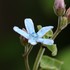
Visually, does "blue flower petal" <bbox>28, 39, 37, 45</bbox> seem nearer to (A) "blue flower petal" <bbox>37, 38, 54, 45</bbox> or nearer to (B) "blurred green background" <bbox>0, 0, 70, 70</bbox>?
(A) "blue flower petal" <bbox>37, 38, 54, 45</bbox>

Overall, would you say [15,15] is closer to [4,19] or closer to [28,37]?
[4,19]

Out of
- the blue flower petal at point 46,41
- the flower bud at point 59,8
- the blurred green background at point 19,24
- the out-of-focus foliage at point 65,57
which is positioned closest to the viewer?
the blue flower petal at point 46,41

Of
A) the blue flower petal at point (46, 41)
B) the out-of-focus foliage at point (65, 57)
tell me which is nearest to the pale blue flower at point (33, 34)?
the blue flower petal at point (46, 41)

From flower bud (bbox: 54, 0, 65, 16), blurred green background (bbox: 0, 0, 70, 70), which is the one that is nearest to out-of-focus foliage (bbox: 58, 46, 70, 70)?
blurred green background (bbox: 0, 0, 70, 70)

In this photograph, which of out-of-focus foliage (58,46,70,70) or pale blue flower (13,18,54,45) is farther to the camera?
out-of-focus foliage (58,46,70,70)

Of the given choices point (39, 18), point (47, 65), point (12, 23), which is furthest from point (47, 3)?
point (47, 65)

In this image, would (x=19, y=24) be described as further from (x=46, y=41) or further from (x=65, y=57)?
(x=46, y=41)

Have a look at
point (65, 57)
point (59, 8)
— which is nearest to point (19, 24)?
point (65, 57)

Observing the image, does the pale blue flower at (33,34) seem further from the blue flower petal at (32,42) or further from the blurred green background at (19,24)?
the blurred green background at (19,24)
